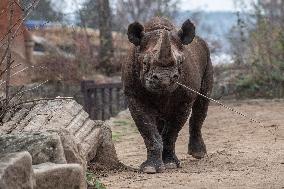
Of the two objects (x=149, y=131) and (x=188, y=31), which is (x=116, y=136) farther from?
(x=188, y=31)

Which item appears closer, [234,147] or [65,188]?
[65,188]

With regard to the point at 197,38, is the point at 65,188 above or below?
below

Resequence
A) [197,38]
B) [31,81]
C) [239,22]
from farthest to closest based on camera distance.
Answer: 1. [239,22]
2. [31,81]
3. [197,38]

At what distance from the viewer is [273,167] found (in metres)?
7.44

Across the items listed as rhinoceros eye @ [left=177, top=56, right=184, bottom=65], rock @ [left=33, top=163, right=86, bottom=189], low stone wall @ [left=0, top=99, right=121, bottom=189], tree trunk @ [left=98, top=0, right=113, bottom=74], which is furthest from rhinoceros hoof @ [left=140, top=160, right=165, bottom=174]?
tree trunk @ [left=98, top=0, right=113, bottom=74]

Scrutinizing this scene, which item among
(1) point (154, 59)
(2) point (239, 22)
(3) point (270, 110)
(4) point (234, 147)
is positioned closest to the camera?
(1) point (154, 59)

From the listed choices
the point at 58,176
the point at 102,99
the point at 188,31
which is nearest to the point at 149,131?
the point at 188,31

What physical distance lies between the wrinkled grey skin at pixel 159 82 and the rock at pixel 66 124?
431 millimetres

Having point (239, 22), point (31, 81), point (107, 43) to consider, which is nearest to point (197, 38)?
point (31, 81)

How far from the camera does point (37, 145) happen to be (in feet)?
17.6

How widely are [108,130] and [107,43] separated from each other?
44.0 feet

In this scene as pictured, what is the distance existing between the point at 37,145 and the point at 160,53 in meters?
1.99

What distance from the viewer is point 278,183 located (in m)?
6.23

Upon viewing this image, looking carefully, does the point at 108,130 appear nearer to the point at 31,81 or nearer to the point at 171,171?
the point at 171,171
